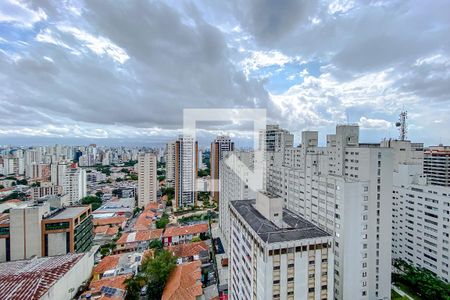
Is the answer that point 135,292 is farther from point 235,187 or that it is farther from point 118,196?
point 118,196

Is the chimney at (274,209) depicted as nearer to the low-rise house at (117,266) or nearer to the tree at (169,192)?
the low-rise house at (117,266)

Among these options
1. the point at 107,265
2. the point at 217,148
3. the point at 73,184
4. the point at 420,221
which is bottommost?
the point at 107,265

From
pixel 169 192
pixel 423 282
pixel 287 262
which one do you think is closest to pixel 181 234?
pixel 287 262

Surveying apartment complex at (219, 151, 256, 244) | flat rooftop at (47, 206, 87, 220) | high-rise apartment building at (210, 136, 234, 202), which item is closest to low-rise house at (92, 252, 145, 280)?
flat rooftop at (47, 206, 87, 220)

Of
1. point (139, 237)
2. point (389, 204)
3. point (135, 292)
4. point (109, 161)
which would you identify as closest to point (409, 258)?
point (389, 204)

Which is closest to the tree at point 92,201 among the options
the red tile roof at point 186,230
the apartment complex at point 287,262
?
the red tile roof at point 186,230

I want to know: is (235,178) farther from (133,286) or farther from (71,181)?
(71,181)
